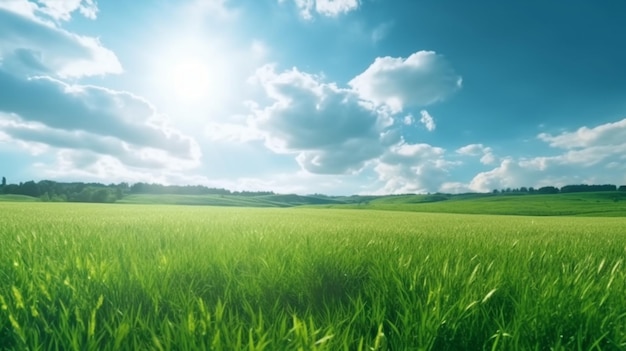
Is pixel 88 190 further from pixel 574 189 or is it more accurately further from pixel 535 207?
pixel 574 189

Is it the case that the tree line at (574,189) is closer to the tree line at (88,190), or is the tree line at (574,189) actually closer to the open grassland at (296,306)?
the tree line at (88,190)

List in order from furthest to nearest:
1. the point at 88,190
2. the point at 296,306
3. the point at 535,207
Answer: the point at 88,190 < the point at 535,207 < the point at 296,306

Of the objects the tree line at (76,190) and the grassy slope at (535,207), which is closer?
the grassy slope at (535,207)

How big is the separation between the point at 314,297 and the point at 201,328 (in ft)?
3.81

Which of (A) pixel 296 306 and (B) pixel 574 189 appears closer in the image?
(A) pixel 296 306

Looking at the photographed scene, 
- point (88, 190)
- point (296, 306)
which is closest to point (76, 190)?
point (88, 190)

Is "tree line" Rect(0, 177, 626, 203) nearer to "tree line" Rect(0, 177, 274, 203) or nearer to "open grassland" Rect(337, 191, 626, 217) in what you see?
"tree line" Rect(0, 177, 274, 203)

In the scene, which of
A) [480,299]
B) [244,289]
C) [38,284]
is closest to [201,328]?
[244,289]

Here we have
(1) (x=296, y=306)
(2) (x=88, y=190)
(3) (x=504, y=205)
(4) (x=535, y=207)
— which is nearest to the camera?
(1) (x=296, y=306)

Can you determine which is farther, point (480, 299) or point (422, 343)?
point (480, 299)

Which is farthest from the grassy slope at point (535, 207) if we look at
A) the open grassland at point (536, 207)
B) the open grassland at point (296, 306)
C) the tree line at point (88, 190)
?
the open grassland at point (296, 306)

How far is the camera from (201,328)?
5.66 feet

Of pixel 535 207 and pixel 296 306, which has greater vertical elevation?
pixel 296 306

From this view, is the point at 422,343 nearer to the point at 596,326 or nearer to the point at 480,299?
the point at 480,299
